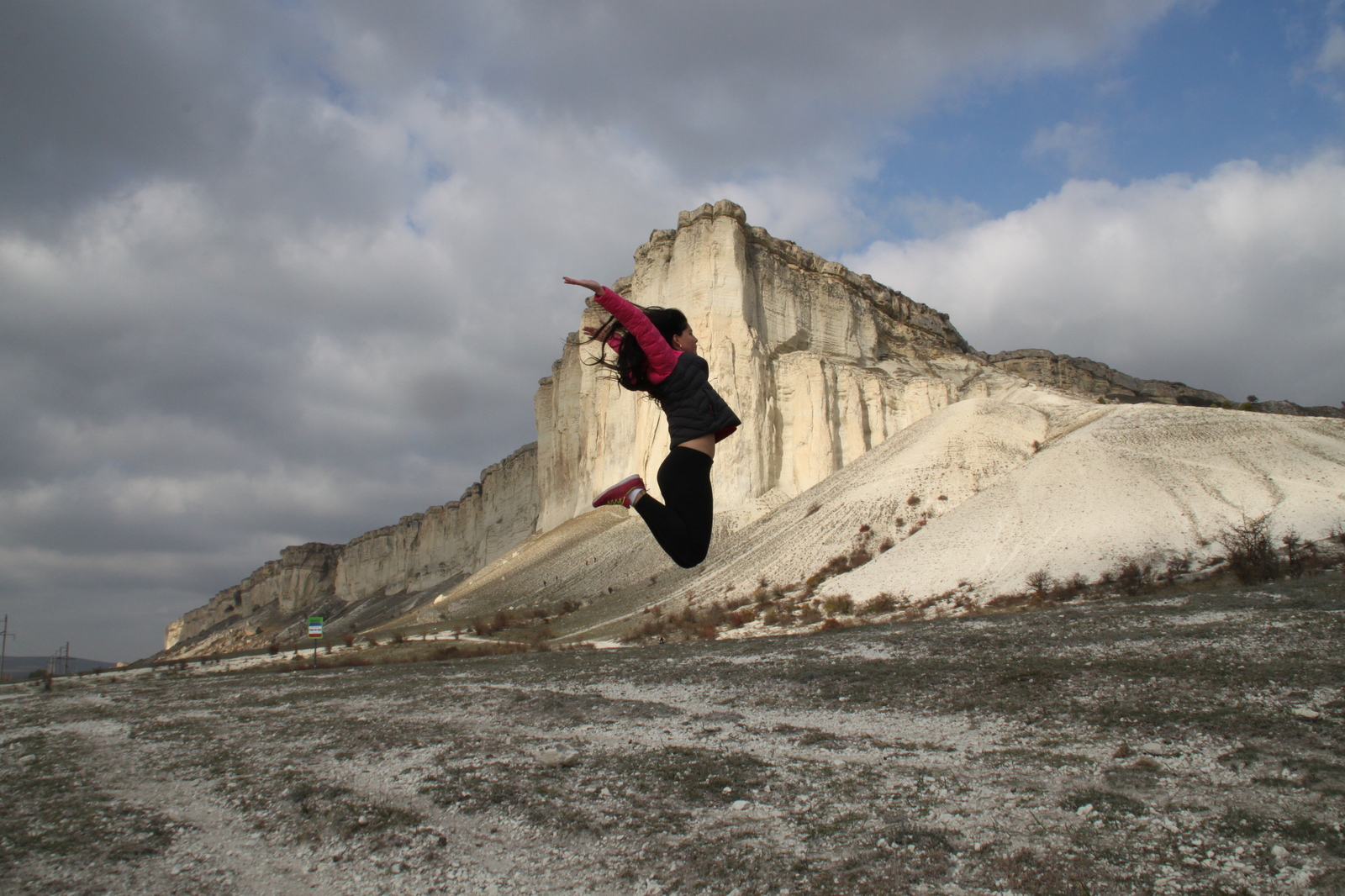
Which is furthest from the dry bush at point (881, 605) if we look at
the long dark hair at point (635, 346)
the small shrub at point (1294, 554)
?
the long dark hair at point (635, 346)

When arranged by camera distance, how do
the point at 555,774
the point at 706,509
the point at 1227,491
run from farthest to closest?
the point at 1227,491, the point at 555,774, the point at 706,509

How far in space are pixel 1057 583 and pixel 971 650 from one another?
927cm

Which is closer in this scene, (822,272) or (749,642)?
(749,642)

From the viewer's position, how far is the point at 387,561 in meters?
89.8

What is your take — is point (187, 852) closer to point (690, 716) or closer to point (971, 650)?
point (690, 716)

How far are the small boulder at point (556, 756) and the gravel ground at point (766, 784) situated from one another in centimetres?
5

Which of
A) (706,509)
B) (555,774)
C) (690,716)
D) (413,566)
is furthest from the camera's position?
(413,566)

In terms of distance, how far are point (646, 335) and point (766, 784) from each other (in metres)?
3.17

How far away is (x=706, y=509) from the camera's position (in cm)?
425

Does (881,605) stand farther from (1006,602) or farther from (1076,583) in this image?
(1076,583)

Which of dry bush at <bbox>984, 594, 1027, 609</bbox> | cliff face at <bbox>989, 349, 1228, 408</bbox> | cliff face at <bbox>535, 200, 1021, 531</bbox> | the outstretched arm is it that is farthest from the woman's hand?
cliff face at <bbox>989, 349, 1228, 408</bbox>

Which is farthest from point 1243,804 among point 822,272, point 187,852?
point 822,272

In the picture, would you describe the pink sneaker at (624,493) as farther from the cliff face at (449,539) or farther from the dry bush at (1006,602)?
the cliff face at (449,539)

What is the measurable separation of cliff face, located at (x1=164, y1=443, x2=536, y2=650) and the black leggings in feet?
220
